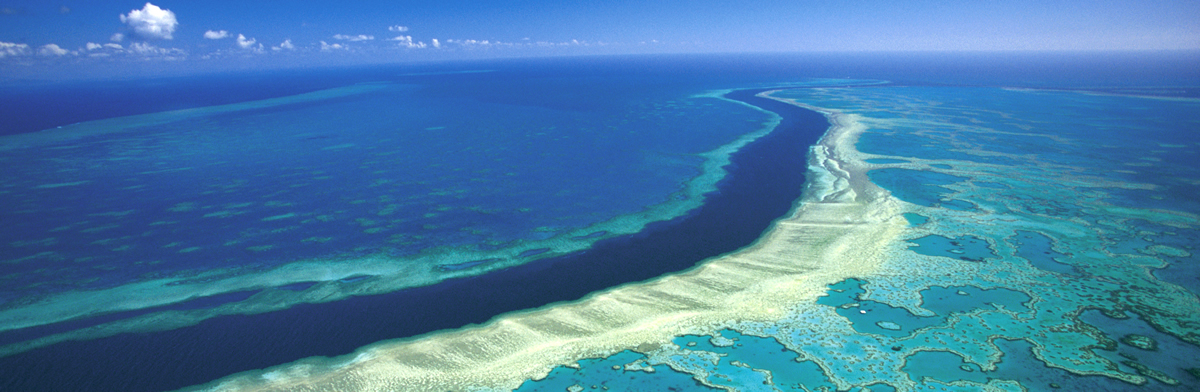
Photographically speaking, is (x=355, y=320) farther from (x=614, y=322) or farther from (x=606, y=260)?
(x=606, y=260)

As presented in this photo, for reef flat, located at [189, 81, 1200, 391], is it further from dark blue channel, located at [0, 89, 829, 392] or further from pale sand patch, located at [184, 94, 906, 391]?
dark blue channel, located at [0, 89, 829, 392]

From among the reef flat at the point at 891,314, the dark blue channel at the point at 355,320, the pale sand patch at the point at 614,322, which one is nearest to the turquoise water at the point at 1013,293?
the reef flat at the point at 891,314

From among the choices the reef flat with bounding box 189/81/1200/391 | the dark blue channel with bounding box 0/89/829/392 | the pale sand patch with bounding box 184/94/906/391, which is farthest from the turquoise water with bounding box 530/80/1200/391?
the dark blue channel with bounding box 0/89/829/392

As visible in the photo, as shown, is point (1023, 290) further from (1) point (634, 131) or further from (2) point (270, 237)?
(1) point (634, 131)

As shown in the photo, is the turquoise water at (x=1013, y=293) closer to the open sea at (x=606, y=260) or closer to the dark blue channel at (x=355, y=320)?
the open sea at (x=606, y=260)

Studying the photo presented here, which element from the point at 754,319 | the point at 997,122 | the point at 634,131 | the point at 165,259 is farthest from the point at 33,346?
the point at 997,122
